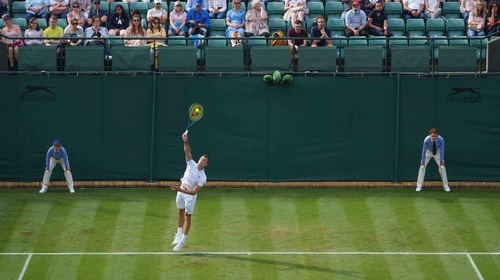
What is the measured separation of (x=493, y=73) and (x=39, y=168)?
41.5 ft

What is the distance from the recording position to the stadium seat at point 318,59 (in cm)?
3269

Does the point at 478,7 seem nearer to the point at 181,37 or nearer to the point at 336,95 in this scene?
the point at 336,95

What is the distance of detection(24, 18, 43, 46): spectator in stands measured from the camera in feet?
110

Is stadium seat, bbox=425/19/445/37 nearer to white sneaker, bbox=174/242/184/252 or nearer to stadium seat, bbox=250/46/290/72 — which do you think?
stadium seat, bbox=250/46/290/72

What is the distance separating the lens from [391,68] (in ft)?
108

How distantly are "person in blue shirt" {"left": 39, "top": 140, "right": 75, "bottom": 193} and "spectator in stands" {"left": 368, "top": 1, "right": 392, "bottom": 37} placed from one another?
375 inches

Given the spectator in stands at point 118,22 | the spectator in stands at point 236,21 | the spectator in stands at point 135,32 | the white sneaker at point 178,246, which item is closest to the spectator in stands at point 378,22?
the spectator in stands at point 236,21

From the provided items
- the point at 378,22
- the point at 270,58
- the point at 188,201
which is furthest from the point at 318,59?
the point at 188,201

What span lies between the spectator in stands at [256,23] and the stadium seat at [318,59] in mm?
1813

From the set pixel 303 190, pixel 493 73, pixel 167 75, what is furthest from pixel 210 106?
pixel 493 73

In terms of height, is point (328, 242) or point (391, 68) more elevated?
point (391, 68)

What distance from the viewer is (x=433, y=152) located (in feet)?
105

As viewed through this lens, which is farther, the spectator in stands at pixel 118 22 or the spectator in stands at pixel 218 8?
the spectator in stands at pixel 218 8

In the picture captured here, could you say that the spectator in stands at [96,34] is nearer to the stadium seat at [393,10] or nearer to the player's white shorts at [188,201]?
the player's white shorts at [188,201]
